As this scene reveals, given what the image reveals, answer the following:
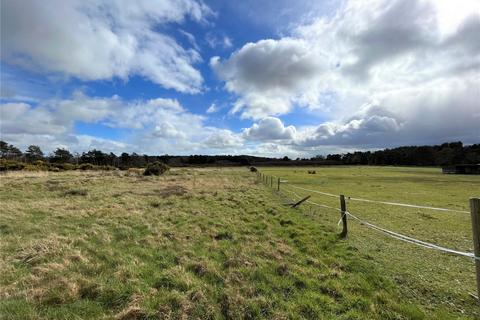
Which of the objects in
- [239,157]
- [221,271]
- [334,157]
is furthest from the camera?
[334,157]

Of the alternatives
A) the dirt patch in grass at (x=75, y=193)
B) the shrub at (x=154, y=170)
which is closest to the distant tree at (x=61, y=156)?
the shrub at (x=154, y=170)

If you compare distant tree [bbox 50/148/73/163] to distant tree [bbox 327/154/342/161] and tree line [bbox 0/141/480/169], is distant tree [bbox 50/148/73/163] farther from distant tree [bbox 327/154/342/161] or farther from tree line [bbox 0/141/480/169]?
distant tree [bbox 327/154/342/161]

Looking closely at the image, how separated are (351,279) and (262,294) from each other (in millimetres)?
2174

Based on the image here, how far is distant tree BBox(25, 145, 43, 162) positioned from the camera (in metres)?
105

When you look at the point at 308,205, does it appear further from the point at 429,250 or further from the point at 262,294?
the point at 262,294

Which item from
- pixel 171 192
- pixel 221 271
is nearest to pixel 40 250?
pixel 221 271

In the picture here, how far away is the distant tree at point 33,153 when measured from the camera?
343 feet

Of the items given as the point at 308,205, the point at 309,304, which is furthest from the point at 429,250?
the point at 308,205

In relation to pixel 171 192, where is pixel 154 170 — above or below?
above

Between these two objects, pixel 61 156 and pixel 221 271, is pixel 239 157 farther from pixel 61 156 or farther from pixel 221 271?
pixel 221 271

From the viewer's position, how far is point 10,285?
508 centimetres

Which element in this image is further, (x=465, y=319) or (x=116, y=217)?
(x=116, y=217)

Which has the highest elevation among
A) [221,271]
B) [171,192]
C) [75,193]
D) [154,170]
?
[154,170]

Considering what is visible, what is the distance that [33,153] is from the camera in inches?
4190
